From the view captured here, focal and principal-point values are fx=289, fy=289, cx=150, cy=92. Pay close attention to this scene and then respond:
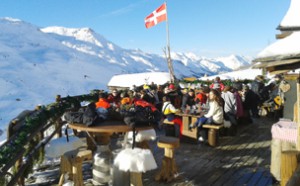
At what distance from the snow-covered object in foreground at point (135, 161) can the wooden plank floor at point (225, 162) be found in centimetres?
131

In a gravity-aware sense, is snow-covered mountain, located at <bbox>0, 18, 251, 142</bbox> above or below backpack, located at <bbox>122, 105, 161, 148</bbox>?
above

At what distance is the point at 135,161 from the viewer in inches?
171

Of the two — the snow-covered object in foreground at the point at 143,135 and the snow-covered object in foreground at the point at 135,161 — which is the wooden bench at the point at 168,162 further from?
the snow-covered object in foreground at the point at 135,161

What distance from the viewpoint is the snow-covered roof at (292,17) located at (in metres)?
3.67

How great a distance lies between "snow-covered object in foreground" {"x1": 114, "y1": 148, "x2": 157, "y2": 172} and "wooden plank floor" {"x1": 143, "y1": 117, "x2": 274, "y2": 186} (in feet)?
4.30

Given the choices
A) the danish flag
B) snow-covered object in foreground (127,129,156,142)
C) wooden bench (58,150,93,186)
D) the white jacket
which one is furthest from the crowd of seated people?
the danish flag

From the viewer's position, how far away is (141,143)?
5.98 meters

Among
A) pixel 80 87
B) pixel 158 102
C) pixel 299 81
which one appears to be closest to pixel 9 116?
pixel 80 87

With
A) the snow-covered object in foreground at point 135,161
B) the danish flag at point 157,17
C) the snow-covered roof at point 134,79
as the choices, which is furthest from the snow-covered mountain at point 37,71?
the snow-covered object in foreground at point 135,161

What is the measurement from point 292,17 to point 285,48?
450mm

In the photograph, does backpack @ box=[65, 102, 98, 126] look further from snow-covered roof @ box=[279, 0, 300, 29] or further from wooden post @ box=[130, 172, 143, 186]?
snow-covered roof @ box=[279, 0, 300, 29]

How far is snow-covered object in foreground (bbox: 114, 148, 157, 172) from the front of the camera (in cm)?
432

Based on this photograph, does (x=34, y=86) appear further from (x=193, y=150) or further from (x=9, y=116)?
(x=193, y=150)

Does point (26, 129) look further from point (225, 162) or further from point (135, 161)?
point (225, 162)
